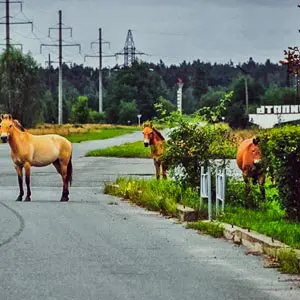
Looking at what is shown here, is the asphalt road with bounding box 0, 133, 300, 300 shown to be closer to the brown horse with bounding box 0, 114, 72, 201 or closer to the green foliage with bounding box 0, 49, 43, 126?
the brown horse with bounding box 0, 114, 72, 201

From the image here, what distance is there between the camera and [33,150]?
26094 millimetres

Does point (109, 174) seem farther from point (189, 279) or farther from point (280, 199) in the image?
point (189, 279)

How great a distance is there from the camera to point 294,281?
39.9 ft

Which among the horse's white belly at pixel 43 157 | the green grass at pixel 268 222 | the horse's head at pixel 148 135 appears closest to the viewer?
the green grass at pixel 268 222

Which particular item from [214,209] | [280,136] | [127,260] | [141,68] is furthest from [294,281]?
[141,68]

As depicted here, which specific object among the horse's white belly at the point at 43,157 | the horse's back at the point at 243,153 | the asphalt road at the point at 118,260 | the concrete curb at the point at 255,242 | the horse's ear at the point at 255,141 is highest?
the horse's ear at the point at 255,141

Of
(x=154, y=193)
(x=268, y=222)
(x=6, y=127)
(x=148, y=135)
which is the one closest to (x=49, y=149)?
(x=6, y=127)

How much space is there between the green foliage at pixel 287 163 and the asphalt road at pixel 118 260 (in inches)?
65.7

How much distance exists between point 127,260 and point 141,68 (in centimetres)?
15849

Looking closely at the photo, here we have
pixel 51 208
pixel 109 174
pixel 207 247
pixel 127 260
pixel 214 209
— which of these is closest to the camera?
pixel 127 260

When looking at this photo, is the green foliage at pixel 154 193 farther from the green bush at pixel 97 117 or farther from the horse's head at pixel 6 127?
the green bush at pixel 97 117

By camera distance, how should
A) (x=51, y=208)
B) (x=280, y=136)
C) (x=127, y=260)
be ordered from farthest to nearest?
(x=51, y=208) < (x=280, y=136) < (x=127, y=260)

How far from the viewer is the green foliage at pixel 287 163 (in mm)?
Answer: 16828

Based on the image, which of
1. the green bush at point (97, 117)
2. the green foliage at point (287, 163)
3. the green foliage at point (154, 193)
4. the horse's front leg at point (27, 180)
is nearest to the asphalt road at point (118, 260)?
the green foliage at point (154, 193)
